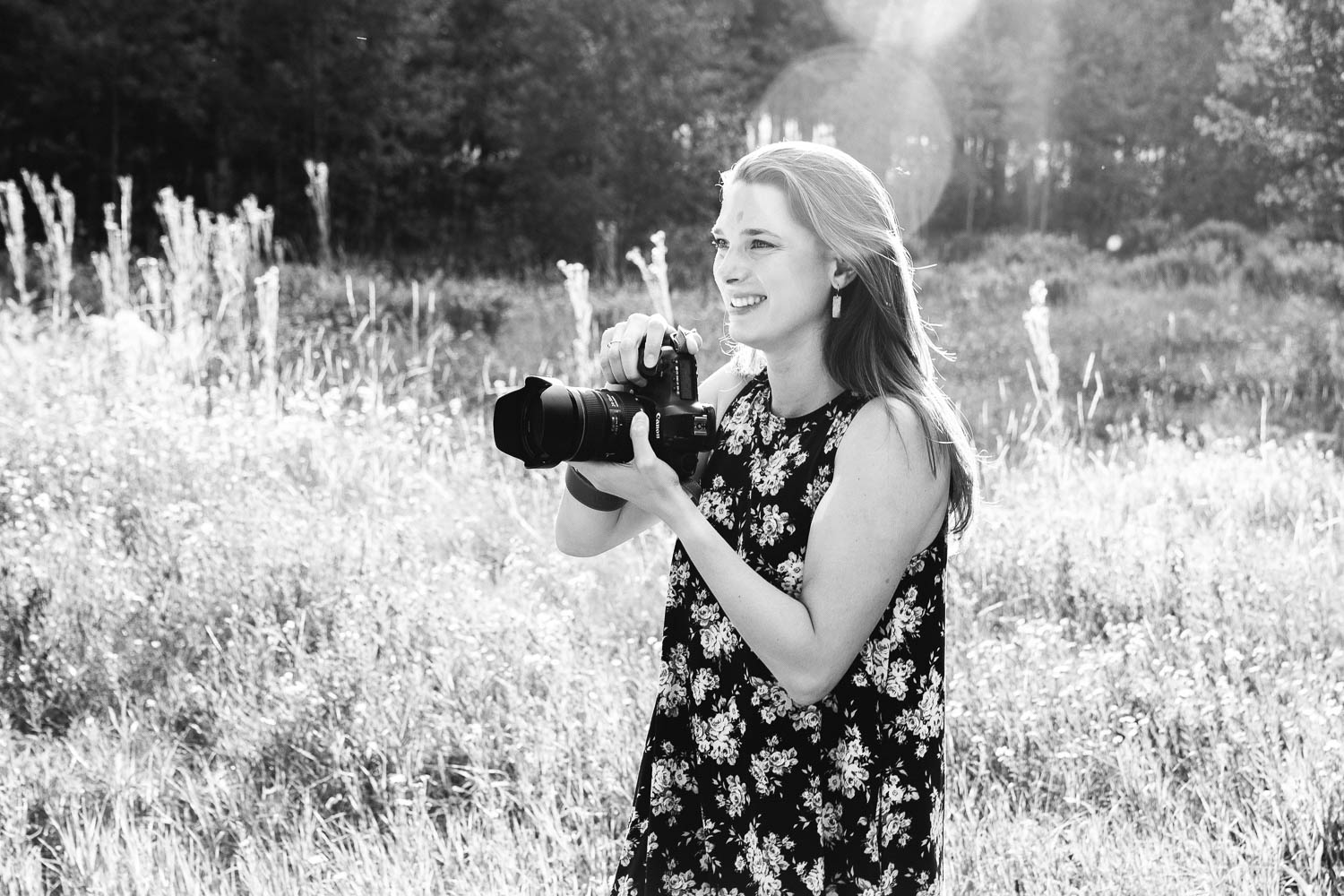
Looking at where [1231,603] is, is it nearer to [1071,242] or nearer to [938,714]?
[938,714]

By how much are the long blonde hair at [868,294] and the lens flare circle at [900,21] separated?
31843mm

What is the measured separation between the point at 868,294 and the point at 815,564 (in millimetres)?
409

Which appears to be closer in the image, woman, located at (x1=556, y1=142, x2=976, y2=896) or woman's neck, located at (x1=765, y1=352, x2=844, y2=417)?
woman, located at (x1=556, y1=142, x2=976, y2=896)

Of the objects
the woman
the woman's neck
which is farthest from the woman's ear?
the woman's neck

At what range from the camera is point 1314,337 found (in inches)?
375

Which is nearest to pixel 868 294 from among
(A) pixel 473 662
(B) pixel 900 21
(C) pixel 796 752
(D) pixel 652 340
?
(D) pixel 652 340

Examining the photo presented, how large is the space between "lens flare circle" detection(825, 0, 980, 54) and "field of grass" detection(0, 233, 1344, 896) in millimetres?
28485

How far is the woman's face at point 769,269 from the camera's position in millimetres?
1770

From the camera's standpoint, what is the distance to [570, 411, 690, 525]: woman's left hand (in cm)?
171

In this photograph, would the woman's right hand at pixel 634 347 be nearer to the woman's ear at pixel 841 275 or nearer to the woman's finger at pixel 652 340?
the woman's finger at pixel 652 340

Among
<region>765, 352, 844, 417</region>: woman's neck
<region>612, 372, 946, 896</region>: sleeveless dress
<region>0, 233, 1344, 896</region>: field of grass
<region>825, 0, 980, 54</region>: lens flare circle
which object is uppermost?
<region>825, 0, 980, 54</region>: lens flare circle

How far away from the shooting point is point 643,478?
1727mm

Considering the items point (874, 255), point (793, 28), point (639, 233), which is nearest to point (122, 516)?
point (874, 255)

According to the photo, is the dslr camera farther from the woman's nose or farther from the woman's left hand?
the woman's nose
